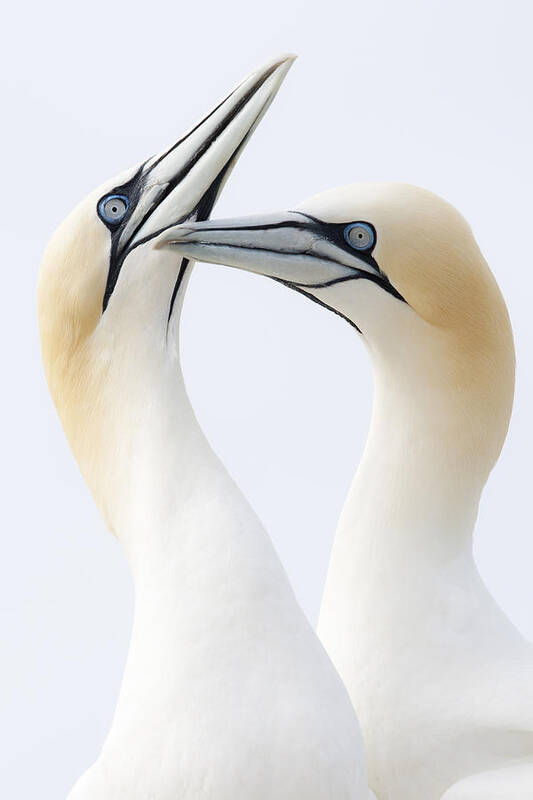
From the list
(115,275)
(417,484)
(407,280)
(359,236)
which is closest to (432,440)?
(417,484)

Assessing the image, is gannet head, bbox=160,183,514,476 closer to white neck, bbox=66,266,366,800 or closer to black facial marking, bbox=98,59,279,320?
black facial marking, bbox=98,59,279,320

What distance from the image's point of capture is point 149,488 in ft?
11.7

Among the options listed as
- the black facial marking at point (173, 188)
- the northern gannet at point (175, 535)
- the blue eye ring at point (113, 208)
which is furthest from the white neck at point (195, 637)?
the blue eye ring at point (113, 208)

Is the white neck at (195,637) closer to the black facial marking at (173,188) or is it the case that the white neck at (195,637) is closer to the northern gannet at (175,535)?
the northern gannet at (175,535)

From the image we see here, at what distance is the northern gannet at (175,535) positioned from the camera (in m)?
3.10

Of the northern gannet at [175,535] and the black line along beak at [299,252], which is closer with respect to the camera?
the northern gannet at [175,535]

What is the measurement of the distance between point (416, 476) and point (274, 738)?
1257 millimetres

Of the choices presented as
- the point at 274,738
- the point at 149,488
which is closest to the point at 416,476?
the point at 149,488

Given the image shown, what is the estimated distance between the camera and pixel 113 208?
147 inches

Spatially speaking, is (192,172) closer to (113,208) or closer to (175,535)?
(113,208)

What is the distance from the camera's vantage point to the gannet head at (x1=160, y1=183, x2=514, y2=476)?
3.96 metres

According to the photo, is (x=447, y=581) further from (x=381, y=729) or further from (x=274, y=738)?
(x=274, y=738)

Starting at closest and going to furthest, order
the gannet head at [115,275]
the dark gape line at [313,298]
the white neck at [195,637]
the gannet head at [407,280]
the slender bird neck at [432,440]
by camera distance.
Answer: the white neck at [195,637] → the gannet head at [115,275] → the gannet head at [407,280] → the slender bird neck at [432,440] → the dark gape line at [313,298]

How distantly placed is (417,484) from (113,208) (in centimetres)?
126
